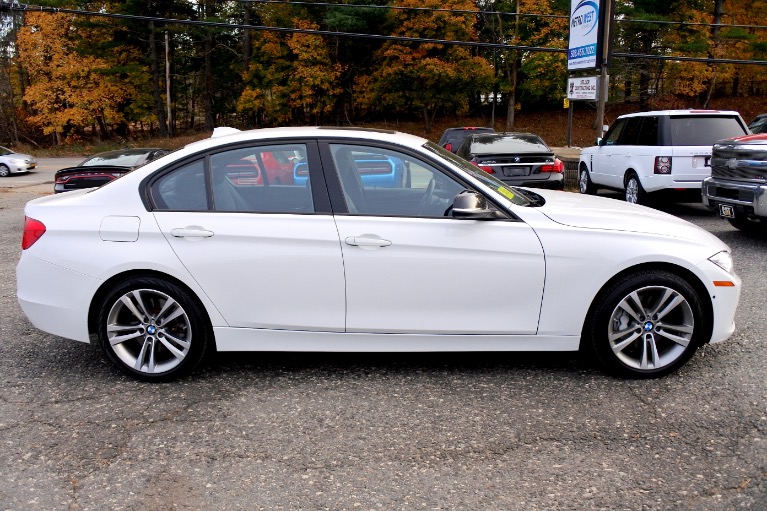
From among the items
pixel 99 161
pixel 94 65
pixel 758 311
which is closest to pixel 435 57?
pixel 94 65

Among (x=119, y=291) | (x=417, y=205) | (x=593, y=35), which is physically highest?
(x=593, y=35)

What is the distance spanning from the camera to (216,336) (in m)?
4.53

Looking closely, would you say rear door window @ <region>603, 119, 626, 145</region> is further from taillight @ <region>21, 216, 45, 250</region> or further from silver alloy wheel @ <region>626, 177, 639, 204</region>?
taillight @ <region>21, 216, 45, 250</region>

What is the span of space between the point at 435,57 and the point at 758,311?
36.0 m

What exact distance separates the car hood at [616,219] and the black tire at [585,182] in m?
10.4

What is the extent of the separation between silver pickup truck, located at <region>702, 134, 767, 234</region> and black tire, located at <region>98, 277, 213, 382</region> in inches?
290

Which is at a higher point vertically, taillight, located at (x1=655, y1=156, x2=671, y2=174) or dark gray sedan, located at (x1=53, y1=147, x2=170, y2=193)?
taillight, located at (x1=655, y1=156, x2=671, y2=174)

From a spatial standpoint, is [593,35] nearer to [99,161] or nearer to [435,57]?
[99,161]

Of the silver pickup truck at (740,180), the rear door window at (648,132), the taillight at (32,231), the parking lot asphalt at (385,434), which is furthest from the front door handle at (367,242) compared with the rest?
the rear door window at (648,132)

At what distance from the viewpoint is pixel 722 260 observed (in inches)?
179

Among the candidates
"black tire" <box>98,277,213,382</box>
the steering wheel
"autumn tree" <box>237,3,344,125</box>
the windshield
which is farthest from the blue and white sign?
"autumn tree" <box>237,3,344,125</box>

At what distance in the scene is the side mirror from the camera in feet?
14.0

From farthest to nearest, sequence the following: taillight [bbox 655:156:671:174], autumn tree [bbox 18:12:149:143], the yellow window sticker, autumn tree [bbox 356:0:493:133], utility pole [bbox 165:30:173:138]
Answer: utility pole [bbox 165:30:173:138], autumn tree [bbox 18:12:149:143], autumn tree [bbox 356:0:493:133], taillight [bbox 655:156:671:174], the yellow window sticker

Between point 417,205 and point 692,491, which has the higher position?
point 417,205
